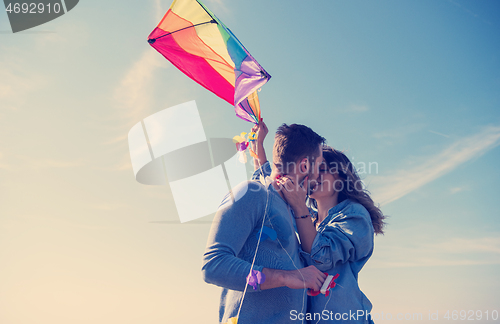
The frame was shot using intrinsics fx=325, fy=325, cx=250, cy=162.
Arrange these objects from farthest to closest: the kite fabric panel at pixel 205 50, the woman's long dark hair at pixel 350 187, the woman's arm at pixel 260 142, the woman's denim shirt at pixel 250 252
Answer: the woman's long dark hair at pixel 350 187 < the woman's arm at pixel 260 142 < the kite fabric panel at pixel 205 50 < the woman's denim shirt at pixel 250 252

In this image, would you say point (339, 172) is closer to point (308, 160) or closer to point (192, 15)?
point (308, 160)

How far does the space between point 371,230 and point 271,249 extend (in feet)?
3.86

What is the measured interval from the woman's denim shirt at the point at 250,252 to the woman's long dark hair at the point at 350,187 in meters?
1.19

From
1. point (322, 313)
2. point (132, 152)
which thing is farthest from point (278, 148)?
point (132, 152)

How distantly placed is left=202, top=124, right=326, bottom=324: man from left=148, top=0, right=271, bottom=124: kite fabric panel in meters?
0.98

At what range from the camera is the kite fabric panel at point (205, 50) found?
2869 mm

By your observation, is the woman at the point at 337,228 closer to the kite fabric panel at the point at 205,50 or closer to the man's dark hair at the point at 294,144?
the man's dark hair at the point at 294,144

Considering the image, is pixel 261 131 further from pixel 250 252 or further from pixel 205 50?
pixel 250 252

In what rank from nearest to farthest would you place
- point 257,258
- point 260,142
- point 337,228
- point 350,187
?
point 257,258 → point 337,228 → point 260,142 → point 350,187

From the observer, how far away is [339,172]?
3367 mm

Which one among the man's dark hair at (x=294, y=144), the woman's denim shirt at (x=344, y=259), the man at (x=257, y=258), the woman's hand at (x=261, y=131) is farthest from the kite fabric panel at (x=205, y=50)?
the man at (x=257, y=258)

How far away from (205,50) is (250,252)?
198 centimetres

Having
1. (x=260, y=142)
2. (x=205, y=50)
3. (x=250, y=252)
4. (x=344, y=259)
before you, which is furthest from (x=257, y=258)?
(x=205, y=50)

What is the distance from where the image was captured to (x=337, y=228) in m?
2.75
